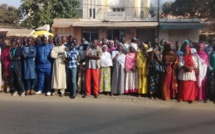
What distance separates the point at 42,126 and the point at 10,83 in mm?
4338

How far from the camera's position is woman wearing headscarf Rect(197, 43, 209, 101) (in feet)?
30.9

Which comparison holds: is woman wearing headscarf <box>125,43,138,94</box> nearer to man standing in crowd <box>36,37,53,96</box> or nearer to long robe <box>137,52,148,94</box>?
long robe <box>137,52,148,94</box>

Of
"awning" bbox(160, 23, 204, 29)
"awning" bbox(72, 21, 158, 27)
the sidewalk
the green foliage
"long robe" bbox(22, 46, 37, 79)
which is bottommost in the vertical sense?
the sidewalk

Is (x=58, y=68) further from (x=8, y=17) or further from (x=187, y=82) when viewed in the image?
(x=8, y=17)

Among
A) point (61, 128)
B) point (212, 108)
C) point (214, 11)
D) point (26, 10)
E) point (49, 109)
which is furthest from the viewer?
point (26, 10)

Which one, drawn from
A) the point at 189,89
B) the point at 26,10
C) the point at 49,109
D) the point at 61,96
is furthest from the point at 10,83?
the point at 26,10

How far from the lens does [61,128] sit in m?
6.41

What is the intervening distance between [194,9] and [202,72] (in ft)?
83.8

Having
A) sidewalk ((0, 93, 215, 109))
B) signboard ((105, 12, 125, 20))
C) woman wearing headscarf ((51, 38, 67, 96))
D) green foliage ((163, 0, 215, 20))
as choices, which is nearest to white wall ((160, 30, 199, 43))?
green foliage ((163, 0, 215, 20))

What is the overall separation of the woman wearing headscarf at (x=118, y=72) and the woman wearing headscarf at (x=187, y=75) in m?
1.68

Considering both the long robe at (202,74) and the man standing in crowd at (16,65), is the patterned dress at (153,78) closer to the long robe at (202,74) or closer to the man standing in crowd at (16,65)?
the long robe at (202,74)

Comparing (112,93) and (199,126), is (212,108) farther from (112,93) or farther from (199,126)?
(112,93)

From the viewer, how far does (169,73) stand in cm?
945

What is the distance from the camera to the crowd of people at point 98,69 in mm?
9539
